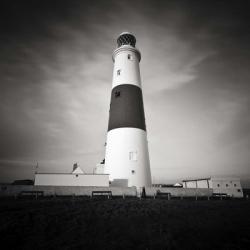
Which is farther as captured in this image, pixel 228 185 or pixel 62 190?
pixel 228 185

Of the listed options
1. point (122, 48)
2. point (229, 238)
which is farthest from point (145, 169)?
point (122, 48)

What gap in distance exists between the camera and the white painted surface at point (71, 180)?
2328cm

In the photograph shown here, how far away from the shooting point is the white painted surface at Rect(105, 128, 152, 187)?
22.9 m

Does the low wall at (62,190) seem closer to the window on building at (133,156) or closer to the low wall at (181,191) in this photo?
the low wall at (181,191)

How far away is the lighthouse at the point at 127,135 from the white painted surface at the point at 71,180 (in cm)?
127

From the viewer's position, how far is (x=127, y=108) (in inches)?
973

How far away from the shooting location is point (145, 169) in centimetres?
2377

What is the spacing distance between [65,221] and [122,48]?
2487 centimetres

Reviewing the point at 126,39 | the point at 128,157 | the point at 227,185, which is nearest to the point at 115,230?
the point at 128,157

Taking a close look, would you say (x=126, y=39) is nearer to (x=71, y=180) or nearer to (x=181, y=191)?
(x=71, y=180)

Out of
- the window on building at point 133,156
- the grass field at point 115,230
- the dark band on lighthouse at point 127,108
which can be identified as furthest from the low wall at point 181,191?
the grass field at point 115,230

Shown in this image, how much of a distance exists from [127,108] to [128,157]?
610cm

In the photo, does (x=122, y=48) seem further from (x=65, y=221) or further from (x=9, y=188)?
(x=65, y=221)

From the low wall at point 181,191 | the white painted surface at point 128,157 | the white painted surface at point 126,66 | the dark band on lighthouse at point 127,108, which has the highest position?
the white painted surface at point 126,66
